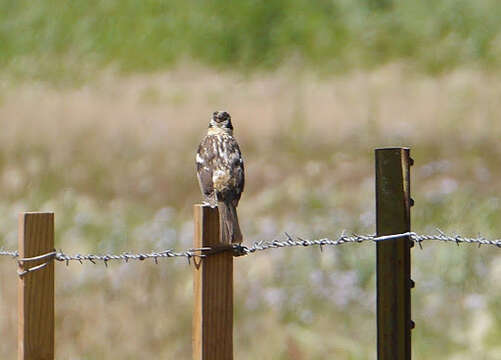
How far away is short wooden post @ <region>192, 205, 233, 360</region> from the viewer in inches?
124

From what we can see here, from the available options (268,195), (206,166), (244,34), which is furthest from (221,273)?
(244,34)

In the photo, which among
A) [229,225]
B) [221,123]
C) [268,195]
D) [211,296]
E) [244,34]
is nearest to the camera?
[211,296]

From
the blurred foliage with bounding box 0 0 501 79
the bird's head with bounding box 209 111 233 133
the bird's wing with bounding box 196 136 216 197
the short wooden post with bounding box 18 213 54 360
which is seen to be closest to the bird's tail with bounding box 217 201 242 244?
the bird's wing with bounding box 196 136 216 197

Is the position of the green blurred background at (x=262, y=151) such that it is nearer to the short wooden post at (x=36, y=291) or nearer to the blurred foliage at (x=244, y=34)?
the blurred foliage at (x=244, y=34)

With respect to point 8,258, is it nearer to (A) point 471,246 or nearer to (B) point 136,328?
(B) point 136,328

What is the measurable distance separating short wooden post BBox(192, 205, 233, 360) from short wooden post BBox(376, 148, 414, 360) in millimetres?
494

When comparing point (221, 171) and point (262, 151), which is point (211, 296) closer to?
point (221, 171)

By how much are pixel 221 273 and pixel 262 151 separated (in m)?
11.0

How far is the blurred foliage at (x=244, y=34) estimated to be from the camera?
73.8 feet

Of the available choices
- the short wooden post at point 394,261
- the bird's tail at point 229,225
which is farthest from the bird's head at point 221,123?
the short wooden post at point 394,261

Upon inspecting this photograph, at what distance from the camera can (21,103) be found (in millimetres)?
18734

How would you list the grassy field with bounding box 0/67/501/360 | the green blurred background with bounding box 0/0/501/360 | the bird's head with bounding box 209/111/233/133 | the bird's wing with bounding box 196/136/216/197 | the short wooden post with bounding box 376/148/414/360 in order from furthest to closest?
the green blurred background with bounding box 0/0/501/360
the grassy field with bounding box 0/67/501/360
the bird's head with bounding box 209/111/233/133
the bird's wing with bounding box 196/136/216/197
the short wooden post with bounding box 376/148/414/360

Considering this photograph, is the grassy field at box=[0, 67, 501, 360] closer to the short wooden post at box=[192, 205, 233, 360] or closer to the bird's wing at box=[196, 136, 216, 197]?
the bird's wing at box=[196, 136, 216, 197]

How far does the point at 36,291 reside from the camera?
380 centimetres
